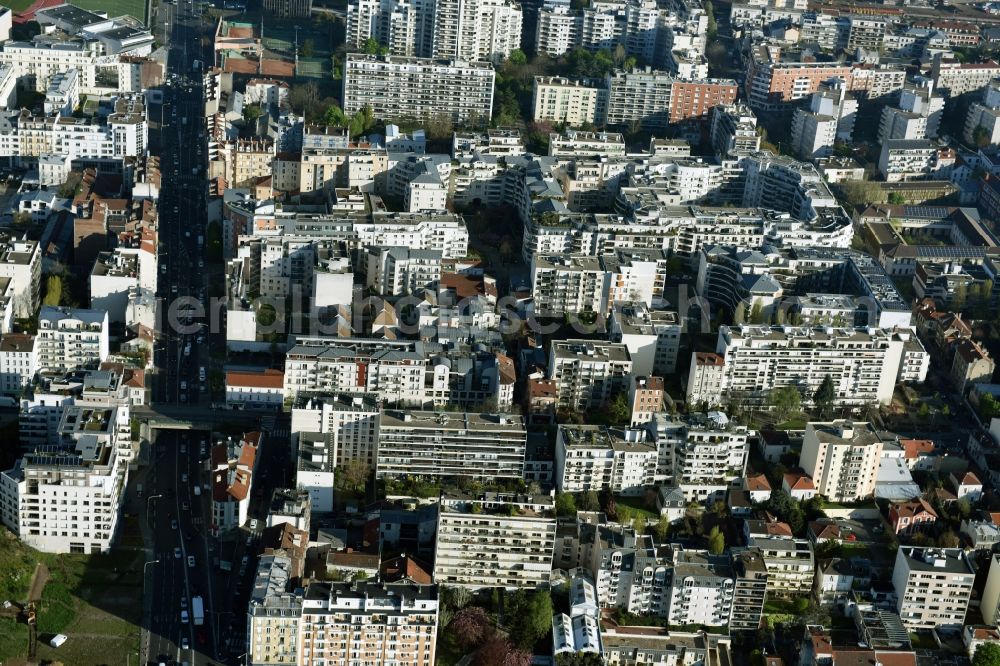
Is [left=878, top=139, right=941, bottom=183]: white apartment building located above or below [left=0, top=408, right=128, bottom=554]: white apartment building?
above

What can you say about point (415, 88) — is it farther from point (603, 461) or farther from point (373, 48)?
point (603, 461)

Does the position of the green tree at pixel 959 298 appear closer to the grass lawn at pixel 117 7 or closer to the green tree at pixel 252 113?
the green tree at pixel 252 113

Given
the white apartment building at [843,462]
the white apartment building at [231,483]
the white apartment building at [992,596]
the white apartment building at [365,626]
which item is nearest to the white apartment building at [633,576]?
the white apartment building at [365,626]

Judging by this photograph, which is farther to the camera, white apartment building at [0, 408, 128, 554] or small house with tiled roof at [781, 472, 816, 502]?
small house with tiled roof at [781, 472, 816, 502]

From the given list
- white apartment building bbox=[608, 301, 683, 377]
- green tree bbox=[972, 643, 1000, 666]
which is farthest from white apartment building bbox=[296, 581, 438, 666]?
Result: white apartment building bbox=[608, 301, 683, 377]

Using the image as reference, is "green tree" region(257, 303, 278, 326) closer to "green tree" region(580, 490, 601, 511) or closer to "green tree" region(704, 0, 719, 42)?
"green tree" region(580, 490, 601, 511)

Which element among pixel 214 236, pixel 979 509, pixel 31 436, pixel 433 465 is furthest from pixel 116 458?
pixel 979 509
